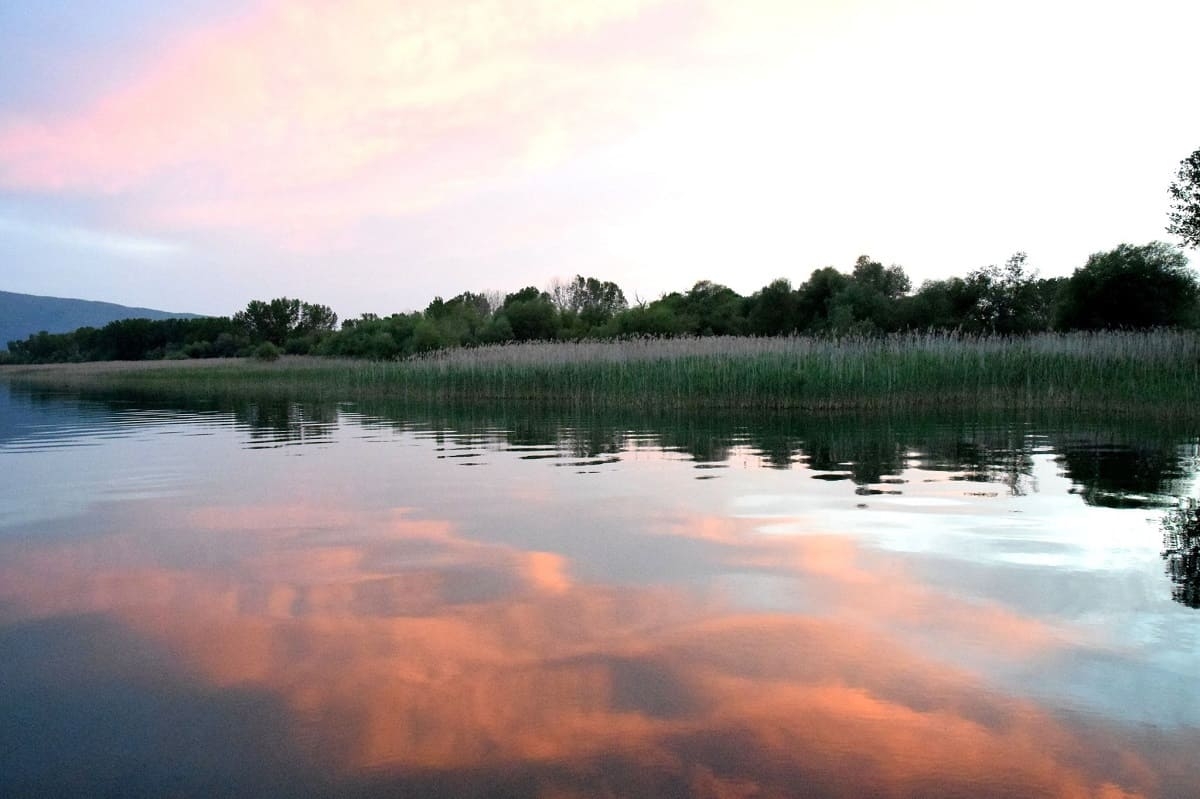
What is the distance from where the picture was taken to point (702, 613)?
431cm

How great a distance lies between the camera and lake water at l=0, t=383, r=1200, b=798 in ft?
9.07

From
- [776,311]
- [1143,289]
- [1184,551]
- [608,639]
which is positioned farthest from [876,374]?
[776,311]

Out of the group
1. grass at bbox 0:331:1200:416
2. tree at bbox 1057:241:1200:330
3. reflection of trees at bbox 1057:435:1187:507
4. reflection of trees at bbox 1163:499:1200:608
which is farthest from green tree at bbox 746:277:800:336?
reflection of trees at bbox 1163:499:1200:608

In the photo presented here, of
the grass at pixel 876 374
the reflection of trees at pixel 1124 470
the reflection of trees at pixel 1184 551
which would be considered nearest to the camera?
the reflection of trees at pixel 1184 551

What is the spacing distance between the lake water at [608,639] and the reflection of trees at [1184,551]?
4cm

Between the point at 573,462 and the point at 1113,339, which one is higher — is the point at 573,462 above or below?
below

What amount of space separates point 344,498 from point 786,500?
159 inches

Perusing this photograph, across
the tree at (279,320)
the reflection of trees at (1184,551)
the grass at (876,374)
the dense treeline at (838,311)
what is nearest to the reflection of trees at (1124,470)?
the reflection of trees at (1184,551)

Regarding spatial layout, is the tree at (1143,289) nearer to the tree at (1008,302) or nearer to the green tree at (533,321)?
the tree at (1008,302)

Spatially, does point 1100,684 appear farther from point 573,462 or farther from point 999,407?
point 999,407

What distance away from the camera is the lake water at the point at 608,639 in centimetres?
277

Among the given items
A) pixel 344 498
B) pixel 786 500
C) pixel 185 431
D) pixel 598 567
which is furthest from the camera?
pixel 185 431

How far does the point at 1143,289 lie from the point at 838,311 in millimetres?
13691

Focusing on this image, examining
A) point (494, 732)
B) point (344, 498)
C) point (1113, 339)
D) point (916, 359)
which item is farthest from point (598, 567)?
point (1113, 339)
